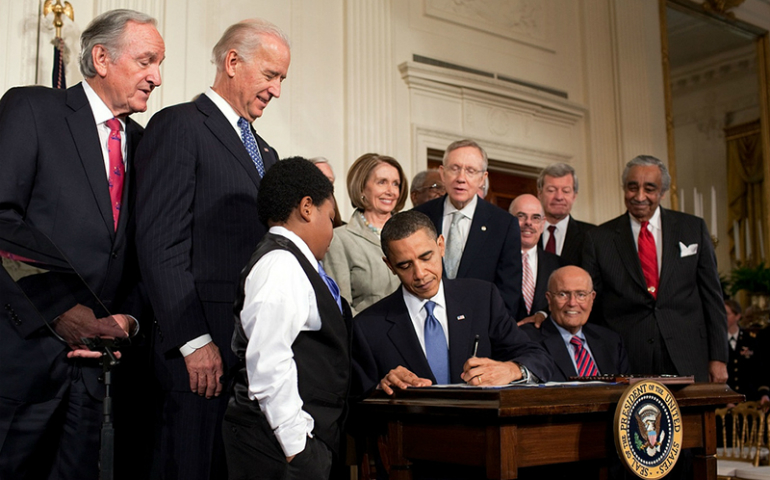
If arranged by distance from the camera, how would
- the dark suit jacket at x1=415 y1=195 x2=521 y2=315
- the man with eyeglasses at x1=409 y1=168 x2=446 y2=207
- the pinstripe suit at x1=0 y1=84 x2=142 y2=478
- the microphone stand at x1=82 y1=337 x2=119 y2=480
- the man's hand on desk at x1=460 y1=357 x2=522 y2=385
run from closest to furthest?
the microphone stand at x1=82 y1=337 x2=119 y2=480
the pinstripe suit at x1=0 y1=84 x2=142 y2=478
the man's hand on desk at x1=460 y1=357 x2=522 y2=385
the dark suit jacket at x1=415 y1=195 x2=521 y2=315
the man with eyeglasses at x1=409 y1=168 x2=446 y2=207

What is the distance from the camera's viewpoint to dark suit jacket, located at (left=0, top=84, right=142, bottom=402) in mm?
2242

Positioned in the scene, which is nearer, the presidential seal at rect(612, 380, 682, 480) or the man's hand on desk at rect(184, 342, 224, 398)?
the presidential seal at rect(612, 380, 682, 480)

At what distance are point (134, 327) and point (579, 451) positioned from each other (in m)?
1.36

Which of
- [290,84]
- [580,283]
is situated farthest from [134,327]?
[290,84]

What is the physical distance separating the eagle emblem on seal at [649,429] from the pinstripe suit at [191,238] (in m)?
1.22

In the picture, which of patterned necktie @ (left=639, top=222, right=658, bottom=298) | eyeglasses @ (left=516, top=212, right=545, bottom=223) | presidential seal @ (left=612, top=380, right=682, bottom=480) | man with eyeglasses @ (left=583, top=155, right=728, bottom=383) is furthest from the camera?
eyeglasses @ (left=516, top=212, right=545, bottom=223)

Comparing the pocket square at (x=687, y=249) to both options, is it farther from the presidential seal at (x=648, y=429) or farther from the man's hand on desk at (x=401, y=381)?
the man's hand on desk at (x=401, y=381)

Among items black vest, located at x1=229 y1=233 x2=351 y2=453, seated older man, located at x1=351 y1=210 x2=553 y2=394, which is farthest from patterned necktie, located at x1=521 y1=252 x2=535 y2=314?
black vest, located at x1=229 y1=233 x2=351 y2=453

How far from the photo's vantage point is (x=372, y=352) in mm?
2684

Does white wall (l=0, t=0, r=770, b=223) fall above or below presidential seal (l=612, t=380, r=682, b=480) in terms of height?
above

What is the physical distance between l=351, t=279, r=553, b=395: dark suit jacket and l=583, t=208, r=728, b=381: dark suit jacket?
1.39 meters

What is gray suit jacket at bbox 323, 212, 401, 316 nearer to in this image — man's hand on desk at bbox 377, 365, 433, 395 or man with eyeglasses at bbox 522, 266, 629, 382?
man with eyeglasses at bbox 522, 266, 629, 382

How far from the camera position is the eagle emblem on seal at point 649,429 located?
219 cm

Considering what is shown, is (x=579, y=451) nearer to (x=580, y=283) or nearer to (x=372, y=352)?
(x=372, y=352)
